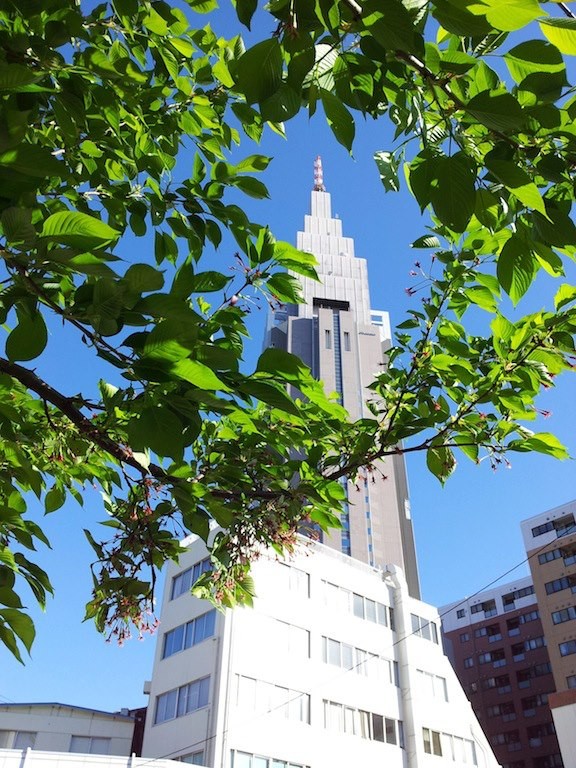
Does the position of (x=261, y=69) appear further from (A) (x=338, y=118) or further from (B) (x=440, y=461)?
(B) (x=440, y=461)

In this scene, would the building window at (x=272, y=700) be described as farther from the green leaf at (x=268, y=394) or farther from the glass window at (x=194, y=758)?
the green leaf at (x=268, y=394)

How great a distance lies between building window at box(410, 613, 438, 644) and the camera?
28.5m

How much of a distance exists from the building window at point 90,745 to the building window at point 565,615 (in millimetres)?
28646

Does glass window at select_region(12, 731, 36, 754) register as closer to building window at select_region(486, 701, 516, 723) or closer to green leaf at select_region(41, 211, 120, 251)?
green leaf at select_region(41, 211, 120, 251)

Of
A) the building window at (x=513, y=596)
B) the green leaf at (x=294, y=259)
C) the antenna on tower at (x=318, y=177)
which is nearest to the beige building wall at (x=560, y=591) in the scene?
the building window at (x=513, y=596)

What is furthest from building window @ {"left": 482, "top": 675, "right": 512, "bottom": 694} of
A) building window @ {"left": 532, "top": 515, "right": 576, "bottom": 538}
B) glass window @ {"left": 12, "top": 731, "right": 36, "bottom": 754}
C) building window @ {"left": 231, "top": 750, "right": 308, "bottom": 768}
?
glass window @ {"left": 12, "top": 731, "right": 36, "bottom": 754}

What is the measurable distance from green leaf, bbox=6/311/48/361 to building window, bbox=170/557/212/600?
21.4m

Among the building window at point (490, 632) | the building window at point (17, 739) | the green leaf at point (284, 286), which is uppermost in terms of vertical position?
the building window at point (490, 632)

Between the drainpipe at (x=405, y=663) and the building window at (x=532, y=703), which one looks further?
the building window at (x=532, y=703)

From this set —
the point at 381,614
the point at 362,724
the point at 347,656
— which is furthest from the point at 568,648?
the point at 347,656

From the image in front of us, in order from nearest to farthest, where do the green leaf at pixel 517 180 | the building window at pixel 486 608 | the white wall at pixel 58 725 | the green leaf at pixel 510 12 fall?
the green leaf at pixel 510 12 → the green leaf at pixel 517 180 → the white wall at pixel 58 725 → the building window at pixel 486 608

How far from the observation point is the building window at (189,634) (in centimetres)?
2048

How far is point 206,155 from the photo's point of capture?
272 centimetres

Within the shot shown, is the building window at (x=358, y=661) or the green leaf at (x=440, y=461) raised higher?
the building window at (x=358, y=661)
